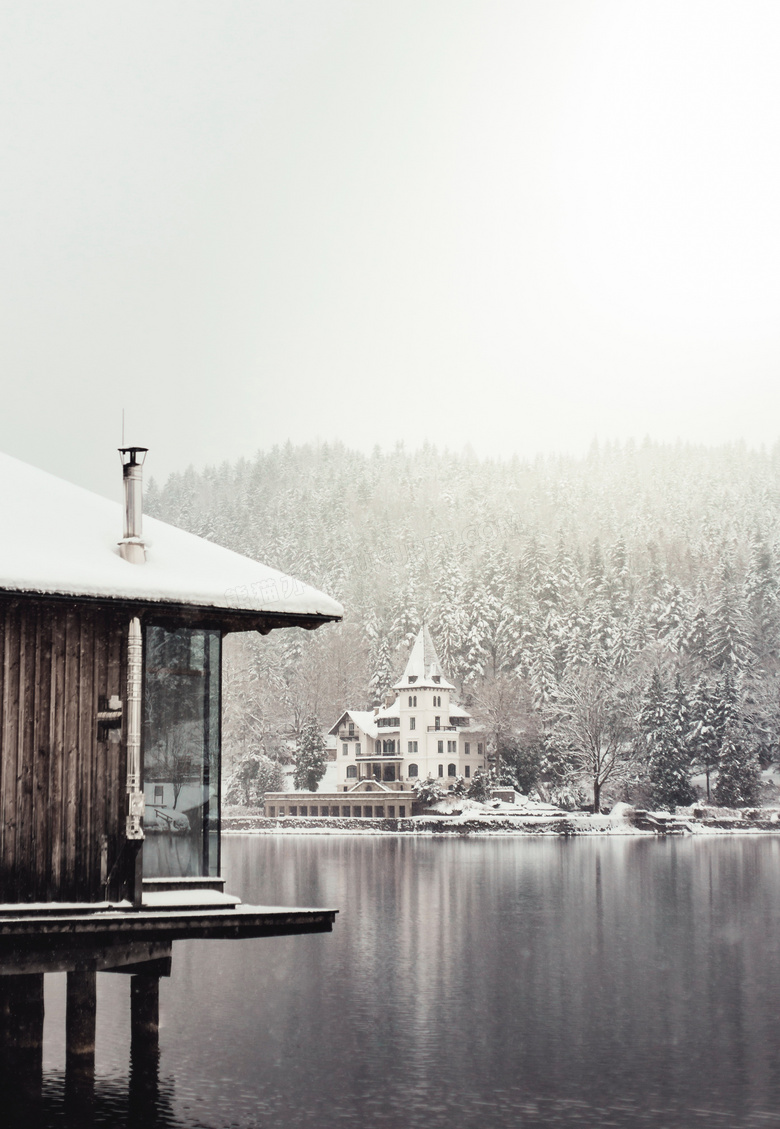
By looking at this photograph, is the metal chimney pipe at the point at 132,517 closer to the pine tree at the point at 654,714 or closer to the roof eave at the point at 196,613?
the roof eave at the point at 196,613

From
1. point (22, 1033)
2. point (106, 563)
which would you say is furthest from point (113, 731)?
point (22, 1033)

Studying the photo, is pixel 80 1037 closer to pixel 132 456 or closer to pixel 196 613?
pixel 196 613

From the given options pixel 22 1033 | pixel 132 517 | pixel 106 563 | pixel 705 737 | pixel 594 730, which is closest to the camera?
pixel 106 563

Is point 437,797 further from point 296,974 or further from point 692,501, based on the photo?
point 692,501

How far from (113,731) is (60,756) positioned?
64cm

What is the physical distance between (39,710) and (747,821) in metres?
91.8

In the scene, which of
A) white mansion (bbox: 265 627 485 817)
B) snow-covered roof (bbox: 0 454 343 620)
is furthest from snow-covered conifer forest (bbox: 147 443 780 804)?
snow-covered roof (bbox: 0 454 343 620)

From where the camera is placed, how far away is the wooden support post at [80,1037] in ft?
55.6

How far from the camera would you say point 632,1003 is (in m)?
29.3

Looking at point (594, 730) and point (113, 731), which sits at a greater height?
point (594, 730)

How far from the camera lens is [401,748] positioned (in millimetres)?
118375

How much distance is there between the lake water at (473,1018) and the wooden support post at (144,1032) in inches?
11.8

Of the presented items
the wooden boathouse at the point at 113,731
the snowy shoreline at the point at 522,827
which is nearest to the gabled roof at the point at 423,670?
the snowy shoreline at the point at 522,827

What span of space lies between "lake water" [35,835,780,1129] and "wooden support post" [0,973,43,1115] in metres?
0.84
